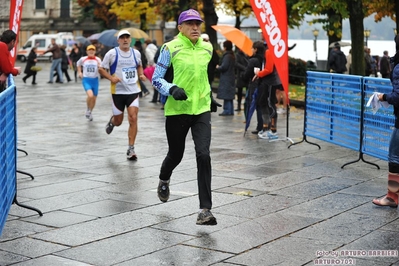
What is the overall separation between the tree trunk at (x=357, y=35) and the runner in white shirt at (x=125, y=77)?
518 inches

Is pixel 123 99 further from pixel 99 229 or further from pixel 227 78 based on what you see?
pixel 227 78

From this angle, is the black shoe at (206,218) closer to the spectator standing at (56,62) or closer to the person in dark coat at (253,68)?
the person in dark coat at (253,68)

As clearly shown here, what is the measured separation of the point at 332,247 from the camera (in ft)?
21.4

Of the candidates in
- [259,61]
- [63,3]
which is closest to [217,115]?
[259,61]

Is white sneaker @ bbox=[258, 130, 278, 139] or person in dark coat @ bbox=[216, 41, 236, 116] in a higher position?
person in dark coat @ bbox=[216, 41, 236, 116]

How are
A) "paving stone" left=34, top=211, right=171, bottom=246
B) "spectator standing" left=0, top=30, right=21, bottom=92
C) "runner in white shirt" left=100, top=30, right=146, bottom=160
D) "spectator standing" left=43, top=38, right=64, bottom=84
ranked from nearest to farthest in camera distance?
"paving stone" left=34, top=211, right=171, bottom=246, "spectator standing" left=0, top=30, right=21, bottom=92, "runner in white shirt" left=100, top=30, right=146, bottom=160, "spectator standing" left=43, top=38, right=64, bottom=84

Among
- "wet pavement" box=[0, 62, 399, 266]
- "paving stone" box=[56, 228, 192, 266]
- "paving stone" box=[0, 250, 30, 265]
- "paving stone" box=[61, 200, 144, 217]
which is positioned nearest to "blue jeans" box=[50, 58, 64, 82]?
"wet pavement" box=[0, 62, 399, 266]

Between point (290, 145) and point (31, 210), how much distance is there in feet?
20.0

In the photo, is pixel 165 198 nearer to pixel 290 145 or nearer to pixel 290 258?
pixel 290 258

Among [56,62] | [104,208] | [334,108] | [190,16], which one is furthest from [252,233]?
[56,62]

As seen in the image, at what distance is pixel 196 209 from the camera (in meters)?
8.06

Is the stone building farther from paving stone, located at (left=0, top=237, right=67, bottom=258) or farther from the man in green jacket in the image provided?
paving stone, located at (left=0, top=237, right=67, bottom=258)

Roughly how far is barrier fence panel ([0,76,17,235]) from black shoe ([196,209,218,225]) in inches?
65.3

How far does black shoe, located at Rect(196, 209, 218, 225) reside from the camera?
285 inches
